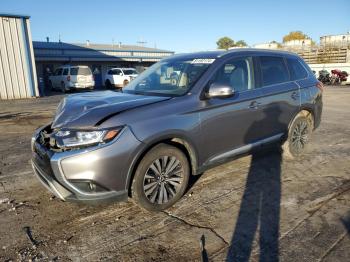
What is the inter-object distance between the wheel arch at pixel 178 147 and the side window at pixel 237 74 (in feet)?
3.07

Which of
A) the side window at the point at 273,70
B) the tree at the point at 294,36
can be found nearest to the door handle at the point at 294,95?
the side window at the point at 273,70

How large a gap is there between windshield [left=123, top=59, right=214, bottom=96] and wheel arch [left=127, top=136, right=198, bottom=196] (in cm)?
60

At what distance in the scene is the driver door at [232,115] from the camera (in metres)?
4.08

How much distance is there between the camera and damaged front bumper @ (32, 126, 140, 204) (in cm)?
319

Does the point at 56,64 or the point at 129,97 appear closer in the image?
the point at 129,97

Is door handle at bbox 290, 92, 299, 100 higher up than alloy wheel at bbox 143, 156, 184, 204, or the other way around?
door handle at bbox 290, 92, 299, 100

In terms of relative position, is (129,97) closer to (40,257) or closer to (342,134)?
(40,257)

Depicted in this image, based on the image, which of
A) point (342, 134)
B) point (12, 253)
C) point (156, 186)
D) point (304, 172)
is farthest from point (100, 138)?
point (342, 134)

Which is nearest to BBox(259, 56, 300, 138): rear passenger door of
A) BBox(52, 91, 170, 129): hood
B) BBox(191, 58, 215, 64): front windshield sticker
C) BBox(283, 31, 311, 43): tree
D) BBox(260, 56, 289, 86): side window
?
BBox(260, 56, 289, 86): side window

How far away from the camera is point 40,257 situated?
297 centimetres

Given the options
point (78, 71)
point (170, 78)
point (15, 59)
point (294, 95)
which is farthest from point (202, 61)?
point (78, 71)

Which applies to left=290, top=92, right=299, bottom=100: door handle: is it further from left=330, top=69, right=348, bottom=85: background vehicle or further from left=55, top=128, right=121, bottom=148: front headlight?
left=330, top=69, right=348, bottom=85: background vehicle

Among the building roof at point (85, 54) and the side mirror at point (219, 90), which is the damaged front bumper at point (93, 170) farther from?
the building roof at point (85, 54)

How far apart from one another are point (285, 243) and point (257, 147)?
1938 mm
